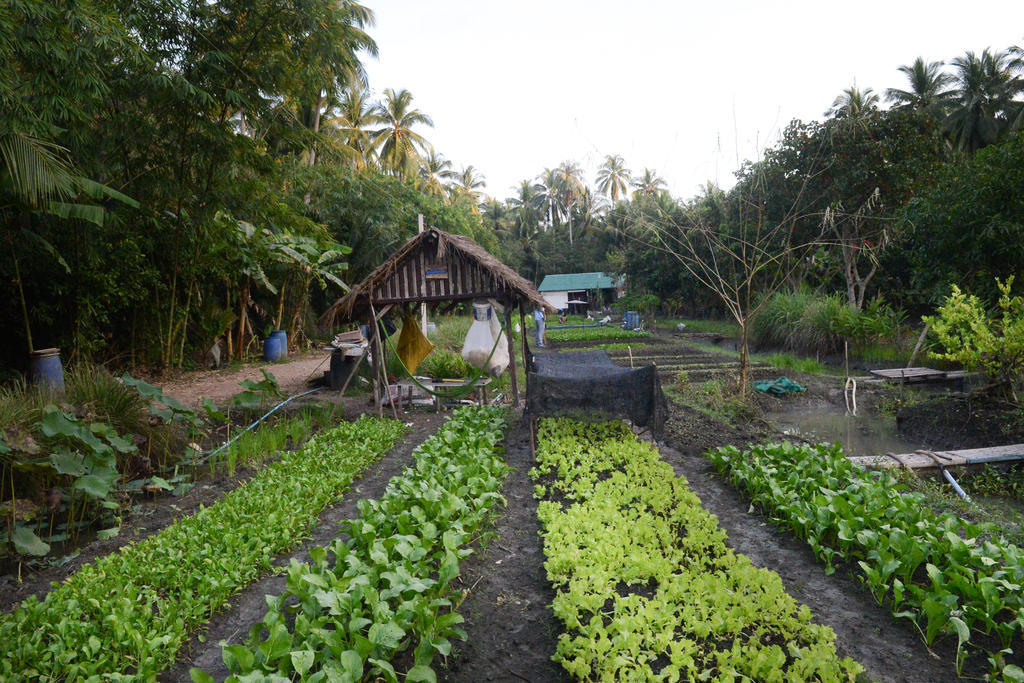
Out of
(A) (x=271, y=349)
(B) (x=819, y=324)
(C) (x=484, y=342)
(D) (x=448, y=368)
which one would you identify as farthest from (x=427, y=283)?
(B) (x=819, y=324)

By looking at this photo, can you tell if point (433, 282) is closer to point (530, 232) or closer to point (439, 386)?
point (439, 386)

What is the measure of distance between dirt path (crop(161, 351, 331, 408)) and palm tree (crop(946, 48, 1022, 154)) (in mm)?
33842

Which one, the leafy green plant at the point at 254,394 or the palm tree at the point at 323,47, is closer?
the leafy green plant at the point at 254,394

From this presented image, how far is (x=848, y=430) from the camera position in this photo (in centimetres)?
785

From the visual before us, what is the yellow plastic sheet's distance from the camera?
385 inches

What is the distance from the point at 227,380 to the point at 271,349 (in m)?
3.87

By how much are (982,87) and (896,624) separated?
38.2m

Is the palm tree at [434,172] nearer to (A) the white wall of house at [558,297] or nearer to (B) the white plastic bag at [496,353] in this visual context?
(A) the white wall of house at [558,297]

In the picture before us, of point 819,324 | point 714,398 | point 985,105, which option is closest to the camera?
point 714,398

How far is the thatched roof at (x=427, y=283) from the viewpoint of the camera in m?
8.38

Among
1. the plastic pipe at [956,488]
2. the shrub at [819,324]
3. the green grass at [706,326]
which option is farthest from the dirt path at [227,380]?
the green grass at [706,326]

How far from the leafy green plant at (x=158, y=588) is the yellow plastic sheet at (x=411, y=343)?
4.58m

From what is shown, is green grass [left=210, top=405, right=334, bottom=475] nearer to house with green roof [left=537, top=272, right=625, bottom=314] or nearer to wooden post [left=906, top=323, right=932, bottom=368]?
wooden post [left=906, top=323, right=932, bottom=368]

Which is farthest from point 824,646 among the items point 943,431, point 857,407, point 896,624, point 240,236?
point 240,236
